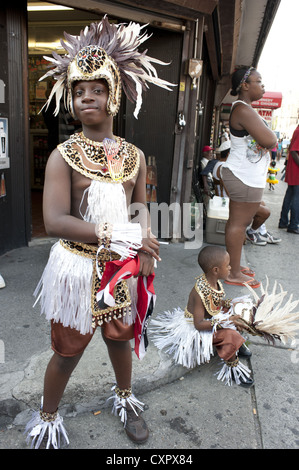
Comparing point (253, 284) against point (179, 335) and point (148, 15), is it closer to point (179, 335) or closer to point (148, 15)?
point (179, 335)

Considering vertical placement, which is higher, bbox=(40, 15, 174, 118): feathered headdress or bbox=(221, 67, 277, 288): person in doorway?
bbox=(40, 15, 174, 118): feathered headdress

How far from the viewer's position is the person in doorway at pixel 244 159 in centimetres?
364

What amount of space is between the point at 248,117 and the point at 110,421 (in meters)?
2.86

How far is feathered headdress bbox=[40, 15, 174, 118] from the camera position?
5.39ft

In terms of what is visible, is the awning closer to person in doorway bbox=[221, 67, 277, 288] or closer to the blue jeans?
the blue jeans

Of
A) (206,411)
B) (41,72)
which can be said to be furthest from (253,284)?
(41,72)

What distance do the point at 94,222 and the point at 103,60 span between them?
2.33 feet

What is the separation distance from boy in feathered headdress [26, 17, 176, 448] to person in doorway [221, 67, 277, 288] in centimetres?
202

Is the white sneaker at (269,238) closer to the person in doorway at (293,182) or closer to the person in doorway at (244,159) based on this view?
the person in doorway at (293,182)

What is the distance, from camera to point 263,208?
522cm

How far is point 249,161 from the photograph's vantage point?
383cm
